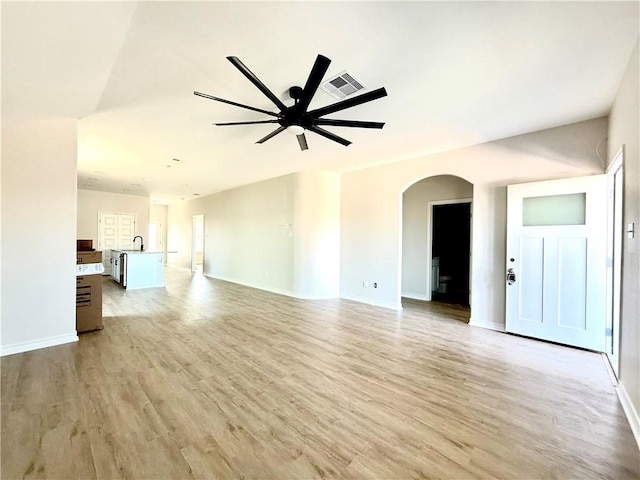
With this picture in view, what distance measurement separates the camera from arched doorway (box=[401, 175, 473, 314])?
5949 millimetres

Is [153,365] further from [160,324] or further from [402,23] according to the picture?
[402,23]

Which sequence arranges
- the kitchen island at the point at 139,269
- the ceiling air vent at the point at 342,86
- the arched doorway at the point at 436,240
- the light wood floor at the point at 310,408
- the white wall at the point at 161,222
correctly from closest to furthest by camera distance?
the light wood floor at the point at 310,408
the ceiling air vent at the point at 342,86
the arched doorway at the point at 436,240
the kitchen island at the point at 139,269
the white wall at the point at 161,222

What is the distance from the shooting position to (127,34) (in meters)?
1.97

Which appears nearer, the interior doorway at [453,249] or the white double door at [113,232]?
the interior doorway at [453,249]

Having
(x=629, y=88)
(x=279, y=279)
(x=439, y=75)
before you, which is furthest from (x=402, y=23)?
(x=279, y=279)

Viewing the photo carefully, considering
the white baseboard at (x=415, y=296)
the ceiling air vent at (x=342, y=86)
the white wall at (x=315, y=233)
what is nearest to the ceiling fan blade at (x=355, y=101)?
the ceiling air vent at (x=342, y=86)

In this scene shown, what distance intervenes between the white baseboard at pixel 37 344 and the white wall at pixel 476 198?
15.3ft

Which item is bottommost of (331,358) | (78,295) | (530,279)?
(331,358)


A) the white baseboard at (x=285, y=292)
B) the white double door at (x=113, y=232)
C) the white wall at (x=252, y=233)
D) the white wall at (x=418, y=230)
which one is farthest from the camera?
the white double door at (x=113, y=232)

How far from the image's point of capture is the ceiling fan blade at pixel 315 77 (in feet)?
5.84

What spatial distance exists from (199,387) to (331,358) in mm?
1356

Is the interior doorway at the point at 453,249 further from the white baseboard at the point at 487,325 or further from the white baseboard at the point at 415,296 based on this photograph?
the white baseboard at the point at 487,325

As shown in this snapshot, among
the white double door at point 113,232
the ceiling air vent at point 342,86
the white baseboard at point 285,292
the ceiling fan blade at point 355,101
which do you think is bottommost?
the white baseboard at point 285,292

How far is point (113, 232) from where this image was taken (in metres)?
9.49
